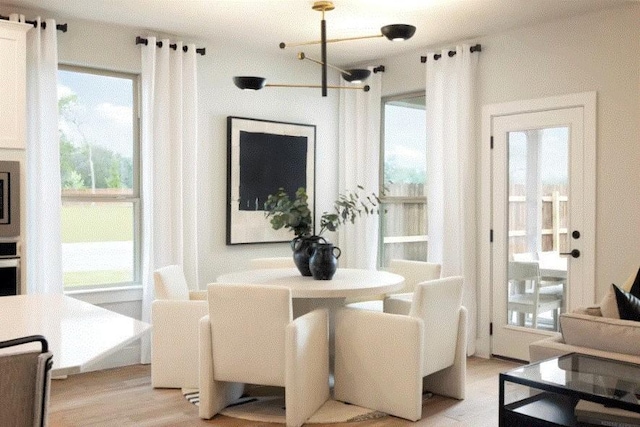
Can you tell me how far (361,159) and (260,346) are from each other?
304cm

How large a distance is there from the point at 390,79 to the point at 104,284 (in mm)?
3203

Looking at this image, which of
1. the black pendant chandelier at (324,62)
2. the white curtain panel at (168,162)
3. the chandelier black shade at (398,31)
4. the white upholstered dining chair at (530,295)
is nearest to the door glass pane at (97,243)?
the white curtain panel at (168,162)

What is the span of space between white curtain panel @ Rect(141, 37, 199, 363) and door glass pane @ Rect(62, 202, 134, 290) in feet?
0.71

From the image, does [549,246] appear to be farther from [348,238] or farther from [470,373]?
[348,238]

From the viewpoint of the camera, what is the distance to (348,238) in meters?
6.32

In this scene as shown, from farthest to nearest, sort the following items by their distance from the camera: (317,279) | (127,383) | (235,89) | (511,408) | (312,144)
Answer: (312,144) → (235,89) → (127,383) → (317,279) → (511,408)

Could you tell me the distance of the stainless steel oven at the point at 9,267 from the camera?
13.0ft

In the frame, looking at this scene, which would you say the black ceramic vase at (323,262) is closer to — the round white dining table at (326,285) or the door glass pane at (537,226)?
the round white dining table at (326,285)

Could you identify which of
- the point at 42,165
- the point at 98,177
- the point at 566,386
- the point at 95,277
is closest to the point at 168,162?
the point at 98,177

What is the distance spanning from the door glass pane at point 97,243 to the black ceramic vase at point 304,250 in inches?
64.8

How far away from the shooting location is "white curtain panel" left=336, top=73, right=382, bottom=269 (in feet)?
20.1

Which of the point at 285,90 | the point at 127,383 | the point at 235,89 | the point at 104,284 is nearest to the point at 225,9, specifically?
the point at 235,89

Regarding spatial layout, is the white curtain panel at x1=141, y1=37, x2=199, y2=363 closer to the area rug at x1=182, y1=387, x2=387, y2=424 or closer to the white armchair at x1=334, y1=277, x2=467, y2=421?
the area rug at x1=182, y1=387, x2=387, y2=424

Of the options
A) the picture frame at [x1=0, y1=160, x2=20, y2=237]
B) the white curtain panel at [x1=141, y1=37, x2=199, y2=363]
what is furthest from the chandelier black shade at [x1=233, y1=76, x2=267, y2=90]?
the picture frame at [x1=0, y1=160, x2=20, y2=237]
